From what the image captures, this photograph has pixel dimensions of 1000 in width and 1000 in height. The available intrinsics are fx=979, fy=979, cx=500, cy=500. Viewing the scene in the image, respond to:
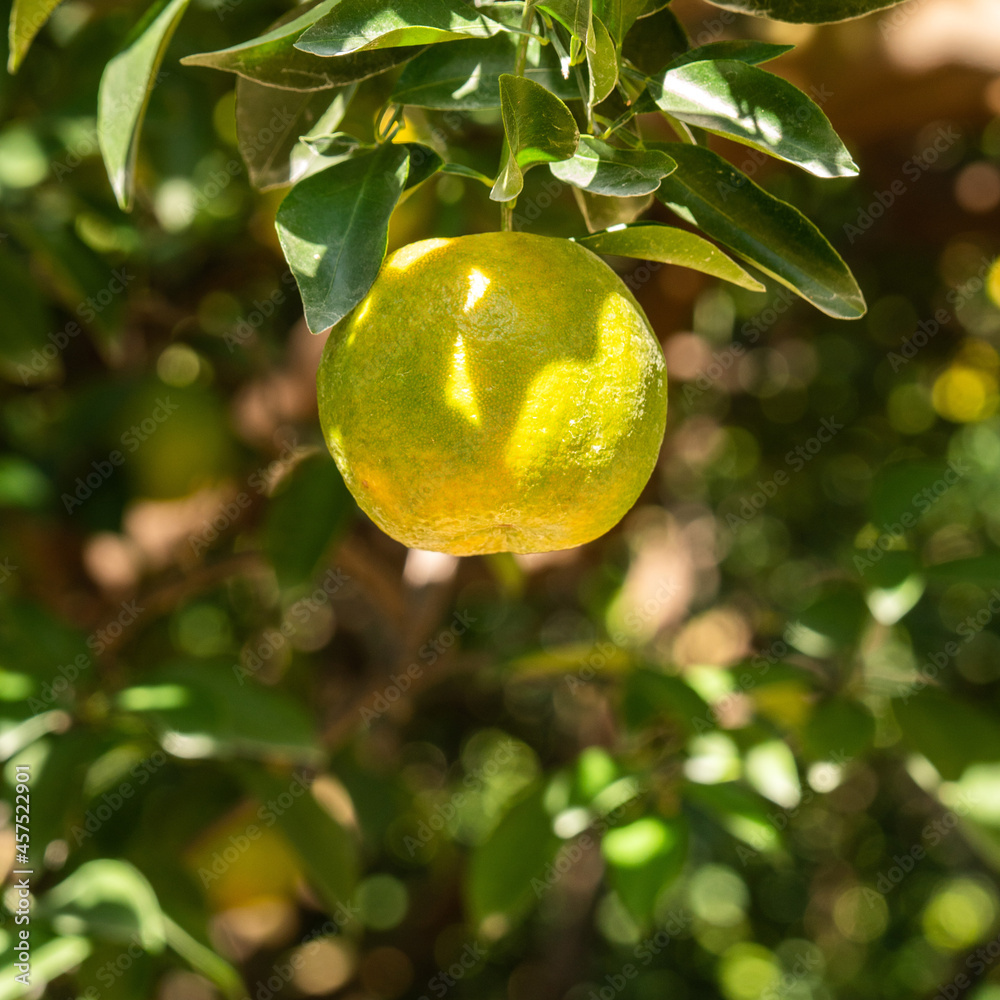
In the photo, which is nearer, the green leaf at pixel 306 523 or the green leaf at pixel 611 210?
the green leaf at pixel 611 210

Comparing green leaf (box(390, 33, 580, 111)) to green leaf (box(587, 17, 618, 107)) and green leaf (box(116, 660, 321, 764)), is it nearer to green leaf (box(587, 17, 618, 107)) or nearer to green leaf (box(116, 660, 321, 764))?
green leaf (box(587, 17, 618, 107))

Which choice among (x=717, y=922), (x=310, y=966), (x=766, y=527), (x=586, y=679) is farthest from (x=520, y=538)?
(x=717, y=922)

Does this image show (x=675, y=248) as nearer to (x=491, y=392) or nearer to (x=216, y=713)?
(x=491, y=392)

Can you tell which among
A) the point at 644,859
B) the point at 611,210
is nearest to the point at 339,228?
the point at 611,210

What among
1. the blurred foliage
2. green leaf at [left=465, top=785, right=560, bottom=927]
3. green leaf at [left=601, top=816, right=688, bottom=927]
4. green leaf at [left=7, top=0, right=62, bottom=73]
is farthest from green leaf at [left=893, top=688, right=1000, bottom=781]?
green leaf at [left=7, top=0, right=62, bottom=73]

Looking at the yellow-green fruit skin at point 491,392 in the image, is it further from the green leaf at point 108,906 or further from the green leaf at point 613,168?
the green leaf at point 108,906

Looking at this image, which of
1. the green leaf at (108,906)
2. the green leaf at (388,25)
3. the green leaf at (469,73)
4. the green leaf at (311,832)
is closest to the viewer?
the green leaf at (388,25)

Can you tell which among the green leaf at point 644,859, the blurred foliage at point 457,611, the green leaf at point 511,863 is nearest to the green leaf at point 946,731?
the blurred foliage at point 457,611
